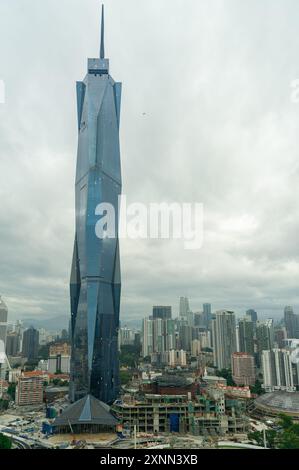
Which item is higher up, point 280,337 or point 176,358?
point 280,337

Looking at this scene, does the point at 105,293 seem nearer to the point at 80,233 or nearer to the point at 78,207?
the point at 80,233

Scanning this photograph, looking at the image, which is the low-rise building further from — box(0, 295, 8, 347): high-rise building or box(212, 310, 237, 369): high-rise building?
box(212, 310, 237, 369): high-rise building

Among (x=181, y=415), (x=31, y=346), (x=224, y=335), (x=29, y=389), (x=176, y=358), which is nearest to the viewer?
(x=181, y=415)

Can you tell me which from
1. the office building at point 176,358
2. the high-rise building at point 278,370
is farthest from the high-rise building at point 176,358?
the high-rise building at point 278,370

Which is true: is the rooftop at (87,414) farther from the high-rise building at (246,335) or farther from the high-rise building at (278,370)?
the high-rise building at (246,335)

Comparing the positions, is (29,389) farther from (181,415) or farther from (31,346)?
(181,415)

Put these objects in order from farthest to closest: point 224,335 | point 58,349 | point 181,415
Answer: point 58,349, point 224,335, point 181,415

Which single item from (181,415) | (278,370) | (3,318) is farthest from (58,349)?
(3,318)
